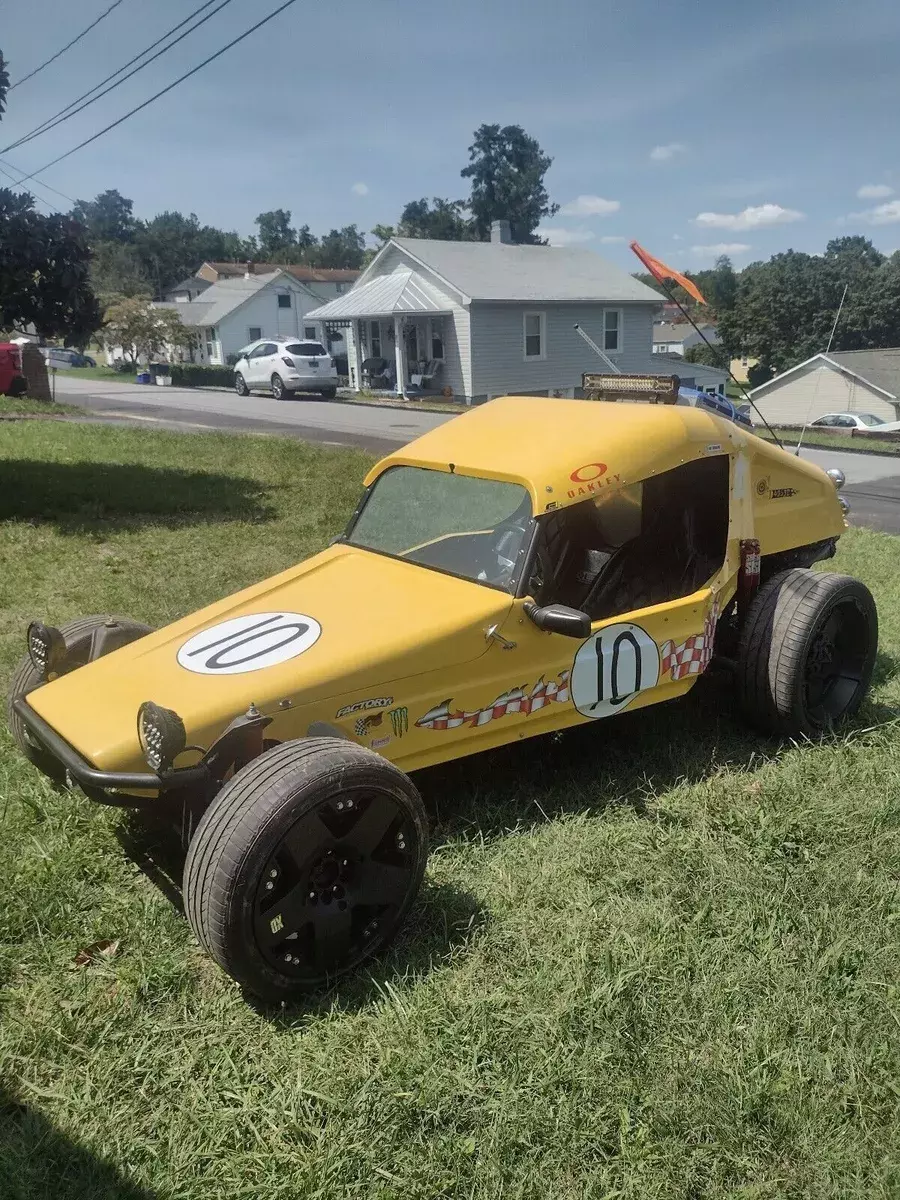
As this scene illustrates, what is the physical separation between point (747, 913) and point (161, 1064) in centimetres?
205

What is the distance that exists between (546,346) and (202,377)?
661 inches

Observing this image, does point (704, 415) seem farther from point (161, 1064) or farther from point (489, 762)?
point (161, 1064)

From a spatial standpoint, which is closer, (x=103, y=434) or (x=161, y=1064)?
(x=161, y=1064)

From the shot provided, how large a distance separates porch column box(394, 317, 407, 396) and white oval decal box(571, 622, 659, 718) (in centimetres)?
2614

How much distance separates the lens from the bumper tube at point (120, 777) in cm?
312

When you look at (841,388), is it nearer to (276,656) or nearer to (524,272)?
(524,272)

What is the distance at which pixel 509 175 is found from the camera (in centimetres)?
7894

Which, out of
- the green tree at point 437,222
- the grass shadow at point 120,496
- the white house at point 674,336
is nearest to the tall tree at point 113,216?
the green tree at point 437,222

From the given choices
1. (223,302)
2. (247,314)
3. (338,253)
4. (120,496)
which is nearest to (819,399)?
(247,314)

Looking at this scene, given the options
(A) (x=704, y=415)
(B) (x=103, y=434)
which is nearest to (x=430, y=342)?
(B) (x=103, y=434)

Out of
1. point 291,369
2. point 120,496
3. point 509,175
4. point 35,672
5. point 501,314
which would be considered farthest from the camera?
point 509,175

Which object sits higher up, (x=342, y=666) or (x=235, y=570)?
(x=342, y=666)

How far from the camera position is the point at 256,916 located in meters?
2.94

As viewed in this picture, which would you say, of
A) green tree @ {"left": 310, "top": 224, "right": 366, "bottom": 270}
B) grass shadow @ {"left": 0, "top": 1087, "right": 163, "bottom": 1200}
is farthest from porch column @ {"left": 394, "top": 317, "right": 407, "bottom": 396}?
green tree @ {"left": 310, "top": 224, "right": 366, "bottom": 270}
